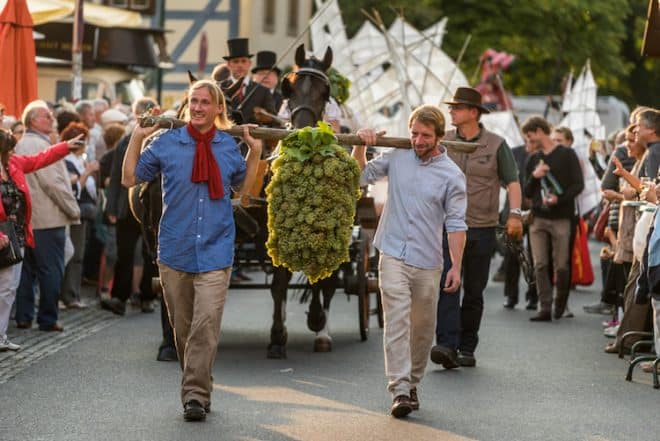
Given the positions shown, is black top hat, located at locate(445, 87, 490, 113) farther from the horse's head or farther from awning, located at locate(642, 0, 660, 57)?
awning, located at locate(642, 0, 660, 57)

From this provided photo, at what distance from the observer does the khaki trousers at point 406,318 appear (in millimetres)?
10555

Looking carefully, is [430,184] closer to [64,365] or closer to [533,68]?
[64,365]

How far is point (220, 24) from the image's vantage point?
51.1 metres

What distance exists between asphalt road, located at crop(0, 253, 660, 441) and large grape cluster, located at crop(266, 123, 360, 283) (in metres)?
0.99

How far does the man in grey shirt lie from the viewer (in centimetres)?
1068

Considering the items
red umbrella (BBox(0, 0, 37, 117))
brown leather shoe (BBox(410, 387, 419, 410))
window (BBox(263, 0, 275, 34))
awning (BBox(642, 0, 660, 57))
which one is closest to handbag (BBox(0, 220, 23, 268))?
red umbrella (BBox(0, 0, 37, 117))

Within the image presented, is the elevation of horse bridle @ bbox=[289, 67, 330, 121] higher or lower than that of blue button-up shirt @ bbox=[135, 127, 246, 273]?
higher

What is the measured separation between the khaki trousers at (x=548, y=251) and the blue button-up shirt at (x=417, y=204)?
707 centimetres

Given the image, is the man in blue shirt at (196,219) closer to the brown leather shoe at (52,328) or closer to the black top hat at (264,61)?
the brown leather shoe at (52,328)

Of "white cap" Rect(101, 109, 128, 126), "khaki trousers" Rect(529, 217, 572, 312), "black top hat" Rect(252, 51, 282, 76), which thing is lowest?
"khaki trousers" Rect(529, 217, 572, 312)

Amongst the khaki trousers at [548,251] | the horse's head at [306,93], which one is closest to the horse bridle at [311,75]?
the horse's head at [306,93]

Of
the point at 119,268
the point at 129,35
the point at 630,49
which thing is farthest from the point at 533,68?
the point at 119,268

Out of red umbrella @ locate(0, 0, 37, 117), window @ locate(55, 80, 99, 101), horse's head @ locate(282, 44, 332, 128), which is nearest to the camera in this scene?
horse's head @ locate(282, 44, 332, 128)

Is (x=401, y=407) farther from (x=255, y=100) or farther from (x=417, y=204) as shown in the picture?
(x=255, y=100)
